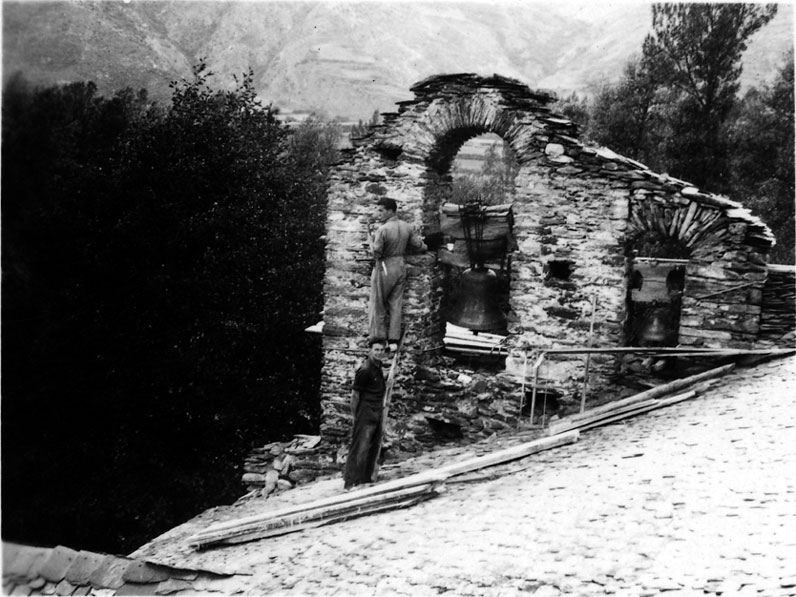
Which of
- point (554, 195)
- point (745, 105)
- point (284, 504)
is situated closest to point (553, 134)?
point (554, 195)

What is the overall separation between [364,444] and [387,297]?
2.07m

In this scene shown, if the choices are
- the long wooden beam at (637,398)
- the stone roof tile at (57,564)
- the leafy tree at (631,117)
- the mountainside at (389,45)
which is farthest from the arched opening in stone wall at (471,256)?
the mountainside at (389,45)

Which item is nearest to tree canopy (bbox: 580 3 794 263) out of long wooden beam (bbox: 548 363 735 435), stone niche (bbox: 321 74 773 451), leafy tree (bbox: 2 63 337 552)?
leafy tree (bbox: 2 63 337 552)

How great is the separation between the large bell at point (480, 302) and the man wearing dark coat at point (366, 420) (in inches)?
81.9

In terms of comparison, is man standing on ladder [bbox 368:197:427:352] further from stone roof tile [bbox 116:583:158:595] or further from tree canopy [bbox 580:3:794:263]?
tree canopy [bbox 580:3:794:263]

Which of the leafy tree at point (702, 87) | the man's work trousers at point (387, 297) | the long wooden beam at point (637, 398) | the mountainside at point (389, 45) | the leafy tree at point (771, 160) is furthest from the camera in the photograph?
the mountainside at point (389, 45)

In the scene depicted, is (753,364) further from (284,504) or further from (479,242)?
Result: (284,504)

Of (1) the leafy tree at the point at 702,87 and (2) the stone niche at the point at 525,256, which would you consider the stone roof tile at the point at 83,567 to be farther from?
(1) the leafy tree at the point at 702,87

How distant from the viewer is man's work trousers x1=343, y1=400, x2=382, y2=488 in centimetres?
798

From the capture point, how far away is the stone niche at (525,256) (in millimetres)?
8375

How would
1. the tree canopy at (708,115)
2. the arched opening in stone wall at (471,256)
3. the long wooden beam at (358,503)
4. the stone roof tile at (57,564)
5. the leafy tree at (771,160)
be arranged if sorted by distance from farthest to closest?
the tree canopy at (708,115) → the leafy tree at (771,160) → the arched opening in stone wall at (471,256) → the long wooden beam at (358,503) → the stone roof tile at (57,564)

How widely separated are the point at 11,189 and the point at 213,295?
10.2 meters

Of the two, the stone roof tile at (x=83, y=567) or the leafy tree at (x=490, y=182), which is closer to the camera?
the stone roof tile at (x=83, y=567)

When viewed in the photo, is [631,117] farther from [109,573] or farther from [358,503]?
[109,573]
